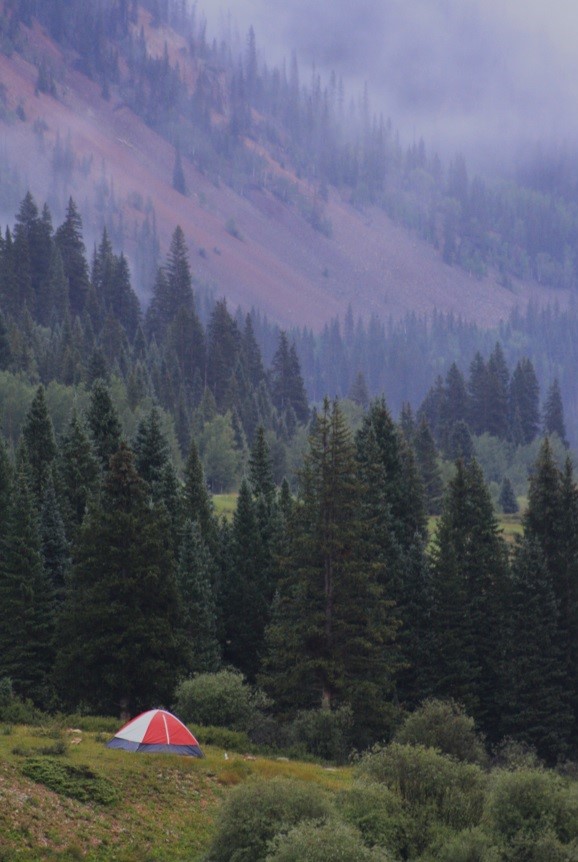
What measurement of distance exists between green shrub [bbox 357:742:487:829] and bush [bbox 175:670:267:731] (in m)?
14.6

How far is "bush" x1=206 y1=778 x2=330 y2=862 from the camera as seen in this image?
32.6 metres

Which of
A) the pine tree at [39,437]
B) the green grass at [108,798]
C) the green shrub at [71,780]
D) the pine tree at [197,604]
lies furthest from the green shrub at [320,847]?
the pine tree at [39,437]

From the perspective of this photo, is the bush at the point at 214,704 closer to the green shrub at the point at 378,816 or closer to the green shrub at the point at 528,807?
the green shrub at the point at 378,816

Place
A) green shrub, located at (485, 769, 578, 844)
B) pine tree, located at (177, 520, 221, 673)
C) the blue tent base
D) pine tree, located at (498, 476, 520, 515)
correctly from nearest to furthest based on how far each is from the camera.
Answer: green shrub, located at (485, 769, 578, 844), the blue tent base, pine tree, located at (177, 520, 221, 673), pine tree, located at (498, 476, 520, 515)

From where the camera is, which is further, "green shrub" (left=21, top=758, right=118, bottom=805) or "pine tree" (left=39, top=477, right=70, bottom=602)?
"pine tree" (left=39, top=477, right=70, bottom=602)

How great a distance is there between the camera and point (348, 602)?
60.9 metres

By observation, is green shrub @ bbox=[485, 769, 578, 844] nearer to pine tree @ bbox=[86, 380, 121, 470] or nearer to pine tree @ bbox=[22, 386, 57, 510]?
pine tree @ bbox=[86, 380, 121, 470]

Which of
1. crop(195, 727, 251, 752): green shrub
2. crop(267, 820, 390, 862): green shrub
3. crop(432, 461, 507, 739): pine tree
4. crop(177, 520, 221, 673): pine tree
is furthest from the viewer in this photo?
crop(432, 461, 507, 739): pine tree

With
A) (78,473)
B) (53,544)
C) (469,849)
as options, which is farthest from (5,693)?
(469,849)

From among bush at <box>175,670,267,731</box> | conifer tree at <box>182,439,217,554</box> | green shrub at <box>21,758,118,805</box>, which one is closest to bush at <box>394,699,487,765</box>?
bush at <box>175,670,267,731</box>

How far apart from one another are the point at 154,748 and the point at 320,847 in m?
15.4

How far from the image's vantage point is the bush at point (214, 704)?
167 ft

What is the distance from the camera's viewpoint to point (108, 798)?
38.4 m

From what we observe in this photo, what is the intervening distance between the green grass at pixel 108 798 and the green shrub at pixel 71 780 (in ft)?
0.10
